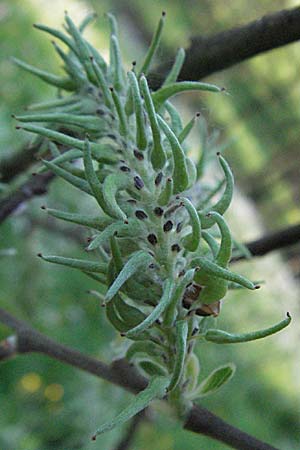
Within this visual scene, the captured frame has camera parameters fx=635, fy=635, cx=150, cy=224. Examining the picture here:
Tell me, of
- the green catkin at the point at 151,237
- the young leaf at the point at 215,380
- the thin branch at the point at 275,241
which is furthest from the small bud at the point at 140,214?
the thin branch at the point at 275,241

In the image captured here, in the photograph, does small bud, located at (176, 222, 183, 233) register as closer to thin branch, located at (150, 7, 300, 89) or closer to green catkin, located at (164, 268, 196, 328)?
green catkin, located at (164, 268, 196, 328)

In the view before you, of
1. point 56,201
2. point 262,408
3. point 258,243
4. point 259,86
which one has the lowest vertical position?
point 259,86

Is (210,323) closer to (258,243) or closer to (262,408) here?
(258,243)

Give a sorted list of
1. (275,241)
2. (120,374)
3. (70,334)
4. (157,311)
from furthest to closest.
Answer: (70,334)
(275,241)
(120,374)
(157,311)

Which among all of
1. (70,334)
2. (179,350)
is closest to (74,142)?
(179,350)

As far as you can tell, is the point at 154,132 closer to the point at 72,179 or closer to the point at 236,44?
the point at 72,179

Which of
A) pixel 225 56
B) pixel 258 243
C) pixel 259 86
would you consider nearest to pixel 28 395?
pixel 258 243

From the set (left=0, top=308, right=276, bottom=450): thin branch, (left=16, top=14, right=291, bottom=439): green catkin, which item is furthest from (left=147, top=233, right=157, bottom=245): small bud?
(left=0, top=308, right=276, bottom=450): thin branch
